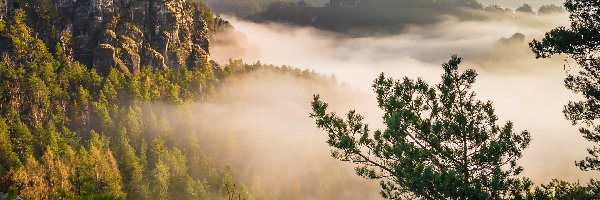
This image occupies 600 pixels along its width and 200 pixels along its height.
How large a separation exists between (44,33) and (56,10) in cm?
1270

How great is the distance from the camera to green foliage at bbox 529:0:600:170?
2033cm

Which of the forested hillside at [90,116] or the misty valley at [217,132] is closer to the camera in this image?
the misty valley at [217,132]

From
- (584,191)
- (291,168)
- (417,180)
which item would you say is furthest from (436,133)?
(291,168)

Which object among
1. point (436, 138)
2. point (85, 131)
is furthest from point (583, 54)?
point (85, 131)

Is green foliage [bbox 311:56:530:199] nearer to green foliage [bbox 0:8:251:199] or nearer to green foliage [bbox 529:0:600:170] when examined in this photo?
green foliage [bbox 529:0:600:170]

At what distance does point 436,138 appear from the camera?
2125 centimetres

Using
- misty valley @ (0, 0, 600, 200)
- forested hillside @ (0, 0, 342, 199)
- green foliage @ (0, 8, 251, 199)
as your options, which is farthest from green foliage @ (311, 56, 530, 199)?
green foliage @ (0, 8, 251, 199)

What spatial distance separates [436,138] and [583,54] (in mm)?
7608

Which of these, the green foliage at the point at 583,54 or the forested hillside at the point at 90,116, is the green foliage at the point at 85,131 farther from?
the green foliage at the point at 583,54

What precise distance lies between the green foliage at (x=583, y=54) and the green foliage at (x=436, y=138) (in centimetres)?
297

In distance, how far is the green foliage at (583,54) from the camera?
20.3 meters

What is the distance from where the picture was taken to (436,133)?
21.4 meters

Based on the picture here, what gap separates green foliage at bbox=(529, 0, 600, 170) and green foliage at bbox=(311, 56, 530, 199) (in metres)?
2.97

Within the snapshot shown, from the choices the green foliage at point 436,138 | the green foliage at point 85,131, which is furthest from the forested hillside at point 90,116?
the green foliage at point 436,138
